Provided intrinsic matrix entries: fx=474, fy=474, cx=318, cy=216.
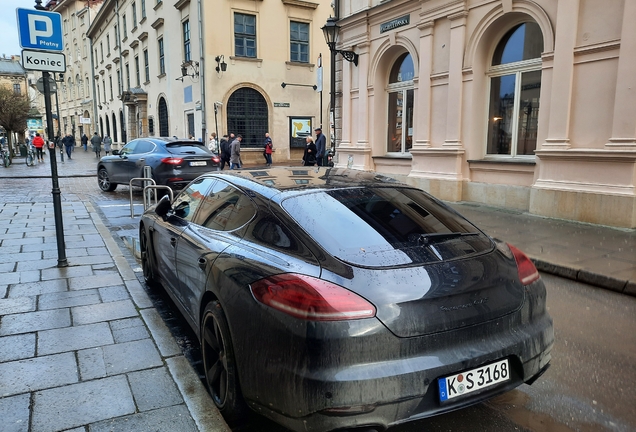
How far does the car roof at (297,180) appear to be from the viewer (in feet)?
10.5

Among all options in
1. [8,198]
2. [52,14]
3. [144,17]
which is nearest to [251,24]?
[144,17]

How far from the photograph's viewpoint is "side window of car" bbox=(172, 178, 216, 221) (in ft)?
13.1

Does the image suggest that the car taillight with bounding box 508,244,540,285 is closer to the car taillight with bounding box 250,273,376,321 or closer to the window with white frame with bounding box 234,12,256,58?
the car taillight with bounding box 250,273,376,321

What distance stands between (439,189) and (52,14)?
8647 millimetres

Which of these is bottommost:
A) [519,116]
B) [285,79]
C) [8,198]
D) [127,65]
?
[8,198]

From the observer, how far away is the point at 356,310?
7.27 ft

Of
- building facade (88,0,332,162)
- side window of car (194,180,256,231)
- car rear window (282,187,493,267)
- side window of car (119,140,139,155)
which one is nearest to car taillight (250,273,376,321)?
car rear window (282,187,493,267)

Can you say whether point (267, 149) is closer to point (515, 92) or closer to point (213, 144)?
point (213, 144)

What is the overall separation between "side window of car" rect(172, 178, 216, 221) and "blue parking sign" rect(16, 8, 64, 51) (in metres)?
2.74

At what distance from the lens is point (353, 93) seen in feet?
47.6

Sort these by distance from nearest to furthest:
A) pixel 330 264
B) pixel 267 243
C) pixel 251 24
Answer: pixel 330 264 → pixel 267 243 → pixel 251 24

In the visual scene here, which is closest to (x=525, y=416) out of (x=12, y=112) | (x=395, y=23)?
(x=395, y=23)

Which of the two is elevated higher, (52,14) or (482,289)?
(52,14)

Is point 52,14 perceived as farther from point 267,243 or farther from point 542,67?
point 542,67
